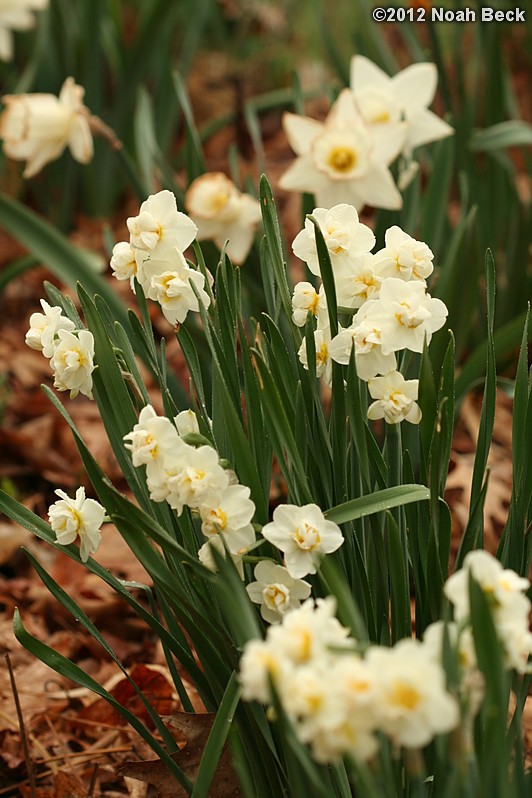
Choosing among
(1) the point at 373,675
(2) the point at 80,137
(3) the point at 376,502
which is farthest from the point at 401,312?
(2) the point at 80,137

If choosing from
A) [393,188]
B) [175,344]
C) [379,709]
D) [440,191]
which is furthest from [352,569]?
[175,344]

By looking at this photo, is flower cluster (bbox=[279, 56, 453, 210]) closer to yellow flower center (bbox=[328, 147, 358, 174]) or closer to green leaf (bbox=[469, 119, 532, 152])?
yellow flower center (bbox=[328, 147, 358, 174])

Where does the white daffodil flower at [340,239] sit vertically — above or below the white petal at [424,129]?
below

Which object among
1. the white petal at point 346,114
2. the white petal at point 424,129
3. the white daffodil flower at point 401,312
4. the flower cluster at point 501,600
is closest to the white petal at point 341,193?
the white petal at point 346,114

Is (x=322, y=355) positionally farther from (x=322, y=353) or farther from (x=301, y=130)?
(x=301, y=130)

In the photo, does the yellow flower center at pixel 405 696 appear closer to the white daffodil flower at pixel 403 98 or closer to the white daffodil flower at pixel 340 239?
the white daffodil flower at pixel 340 239

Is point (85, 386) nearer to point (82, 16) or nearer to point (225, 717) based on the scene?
point (225, 717)

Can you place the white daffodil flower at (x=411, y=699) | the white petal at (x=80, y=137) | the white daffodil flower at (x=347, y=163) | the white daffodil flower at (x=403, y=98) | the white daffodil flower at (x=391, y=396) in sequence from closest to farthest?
1. the white daffodil flower at (x=411, y=699)
2. the white daffodil flower at (x=391, y=396)
3. the white daffodil flower at (x=347, y=163)
4. the white daffodil flower at (x=403, y=98)
5. the white petal at (x=80, y=137)
